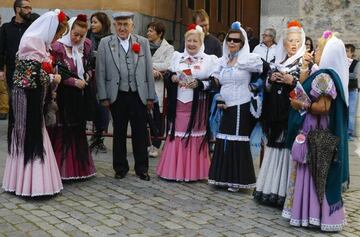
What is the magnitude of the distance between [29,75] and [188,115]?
203 cm

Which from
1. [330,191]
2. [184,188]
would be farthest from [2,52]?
[330,191]

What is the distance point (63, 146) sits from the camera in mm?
6258

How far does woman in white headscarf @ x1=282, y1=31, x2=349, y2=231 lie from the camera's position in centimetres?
491

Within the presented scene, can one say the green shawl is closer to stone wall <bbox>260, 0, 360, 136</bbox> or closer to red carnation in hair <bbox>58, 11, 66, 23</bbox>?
red carnation in hair <bbox>58, 11, 66, 23</bbox>

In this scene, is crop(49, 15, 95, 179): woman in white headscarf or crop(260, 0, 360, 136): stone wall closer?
crop(49, 15, 95, 179): woman in white headscarf

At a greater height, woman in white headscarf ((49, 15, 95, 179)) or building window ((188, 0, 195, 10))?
building window ((188, 0, 195, 10))

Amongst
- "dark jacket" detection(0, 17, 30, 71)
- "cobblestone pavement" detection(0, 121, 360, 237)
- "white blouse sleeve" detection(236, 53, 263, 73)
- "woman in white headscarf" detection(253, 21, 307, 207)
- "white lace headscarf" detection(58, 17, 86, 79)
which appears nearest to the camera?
"cobblestone pavement" detection(0, 121, 360, 237)

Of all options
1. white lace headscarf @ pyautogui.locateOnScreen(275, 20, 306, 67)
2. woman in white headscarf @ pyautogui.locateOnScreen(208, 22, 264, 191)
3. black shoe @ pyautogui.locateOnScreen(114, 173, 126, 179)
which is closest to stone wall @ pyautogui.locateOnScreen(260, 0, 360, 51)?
woman in white headscarf @ pyautogui.locateOnScreen(208, 22, 264, 191)

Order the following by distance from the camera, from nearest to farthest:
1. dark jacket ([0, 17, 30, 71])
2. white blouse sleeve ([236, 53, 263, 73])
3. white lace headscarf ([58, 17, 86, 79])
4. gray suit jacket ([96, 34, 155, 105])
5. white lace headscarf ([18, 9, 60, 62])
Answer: white lace headscarf ([18, 9, 60, 62]), white blouse sleeve ([236, 53, 263, 73]), white lace headscarf ([58, 17, 86, 79]), gray suit jacket ([96, 34, 155, 105]), dark jacket ([0, 17, 30, 71])

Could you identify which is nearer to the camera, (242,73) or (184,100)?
(242,73)

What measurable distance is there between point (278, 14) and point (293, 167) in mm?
5859

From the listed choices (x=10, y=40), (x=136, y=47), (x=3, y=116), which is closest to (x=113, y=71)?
(x=136, y=47)

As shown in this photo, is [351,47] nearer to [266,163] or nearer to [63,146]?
[266,163]

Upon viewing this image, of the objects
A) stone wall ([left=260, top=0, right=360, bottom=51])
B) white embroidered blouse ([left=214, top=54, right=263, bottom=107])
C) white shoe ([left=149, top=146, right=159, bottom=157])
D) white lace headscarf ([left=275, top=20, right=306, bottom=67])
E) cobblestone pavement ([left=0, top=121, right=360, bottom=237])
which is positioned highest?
stone wall ([left=260, top=0, right=360, bottom=51])
